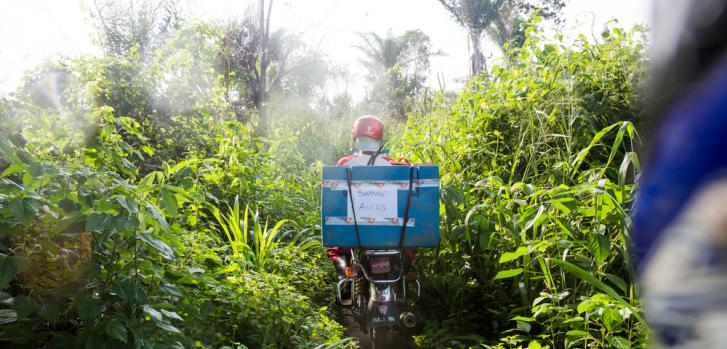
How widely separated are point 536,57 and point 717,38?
4.22 m

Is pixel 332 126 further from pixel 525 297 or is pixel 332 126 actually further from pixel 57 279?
pixel 57 279

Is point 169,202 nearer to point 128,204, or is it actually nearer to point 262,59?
point 128,204

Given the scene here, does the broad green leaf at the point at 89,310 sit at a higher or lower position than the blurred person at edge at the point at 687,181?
lower

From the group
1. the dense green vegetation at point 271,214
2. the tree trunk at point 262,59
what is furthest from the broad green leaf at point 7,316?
the tree trunk at point 262,59

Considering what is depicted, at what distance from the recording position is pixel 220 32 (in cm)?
1155

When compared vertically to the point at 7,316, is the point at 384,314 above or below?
below

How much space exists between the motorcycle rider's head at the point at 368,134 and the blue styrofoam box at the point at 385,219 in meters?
0.87

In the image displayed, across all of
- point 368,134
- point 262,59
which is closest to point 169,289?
point 368,134

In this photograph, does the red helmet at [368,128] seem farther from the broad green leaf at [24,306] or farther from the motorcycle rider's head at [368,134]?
the broad green leaf at [24,306]

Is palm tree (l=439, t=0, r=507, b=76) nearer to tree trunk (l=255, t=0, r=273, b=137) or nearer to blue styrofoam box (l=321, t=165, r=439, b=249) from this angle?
tree trunk (l=255, t=0, r=273, b=137)

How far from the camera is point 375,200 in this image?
10.7 feet

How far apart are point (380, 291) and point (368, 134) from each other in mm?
1303

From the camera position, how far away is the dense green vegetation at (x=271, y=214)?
1.87 metres

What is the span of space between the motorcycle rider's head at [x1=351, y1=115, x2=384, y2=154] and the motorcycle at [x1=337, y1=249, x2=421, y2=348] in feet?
2.86
